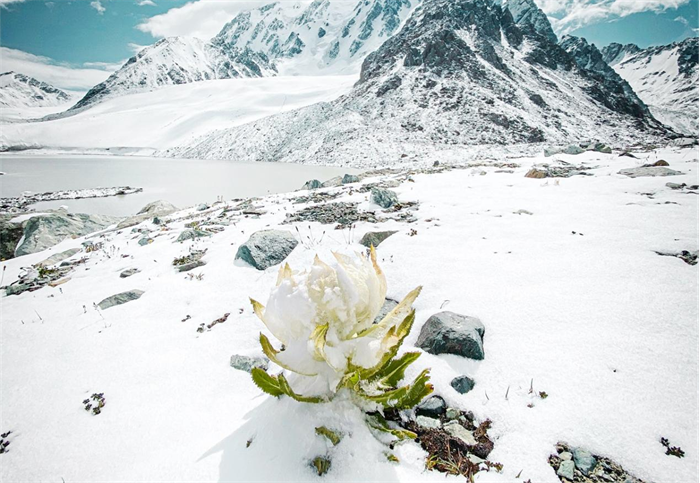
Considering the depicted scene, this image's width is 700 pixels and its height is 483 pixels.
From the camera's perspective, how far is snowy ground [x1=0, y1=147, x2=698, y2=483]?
5.77ft

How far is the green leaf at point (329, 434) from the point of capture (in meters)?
1.57

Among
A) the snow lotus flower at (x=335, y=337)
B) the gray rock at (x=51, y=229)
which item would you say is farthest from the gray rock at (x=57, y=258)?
the snow lotus flower at (x=335, y=337)

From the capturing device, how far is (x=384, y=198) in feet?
24.5

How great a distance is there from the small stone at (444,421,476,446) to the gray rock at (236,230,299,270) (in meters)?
3.36

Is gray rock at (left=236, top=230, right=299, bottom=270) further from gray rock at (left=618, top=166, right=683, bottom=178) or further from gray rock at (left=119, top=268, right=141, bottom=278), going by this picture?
gray rock at (left=618, top=166, right=683, bottom=178)

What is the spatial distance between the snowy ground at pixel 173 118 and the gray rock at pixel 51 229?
55916 millimetres

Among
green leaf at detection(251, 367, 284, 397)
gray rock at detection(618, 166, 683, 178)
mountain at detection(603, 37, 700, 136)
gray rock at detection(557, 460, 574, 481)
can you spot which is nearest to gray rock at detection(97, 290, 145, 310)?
green leaf at detection(251, 367, 284, 397)

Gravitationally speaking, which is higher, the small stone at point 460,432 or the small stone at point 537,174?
the small stone at point 537,174

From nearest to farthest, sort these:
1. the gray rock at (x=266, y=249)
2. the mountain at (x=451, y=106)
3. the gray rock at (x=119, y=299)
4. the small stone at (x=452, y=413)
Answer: the small stone at (x=452, y=413)
the gray rock at (x=119, y=299)
the gray rock at (x=266, y=249)
the mountain at (x=451, y=106)

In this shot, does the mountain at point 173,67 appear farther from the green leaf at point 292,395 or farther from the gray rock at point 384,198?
the green leaf at point 292,395

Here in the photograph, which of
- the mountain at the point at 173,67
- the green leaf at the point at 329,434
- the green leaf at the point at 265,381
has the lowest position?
the green leaf at the point at 329,434

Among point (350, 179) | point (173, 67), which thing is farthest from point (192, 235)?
point (173, 67)

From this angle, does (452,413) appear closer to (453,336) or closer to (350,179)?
(453,336)

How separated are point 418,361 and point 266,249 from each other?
125 inches
